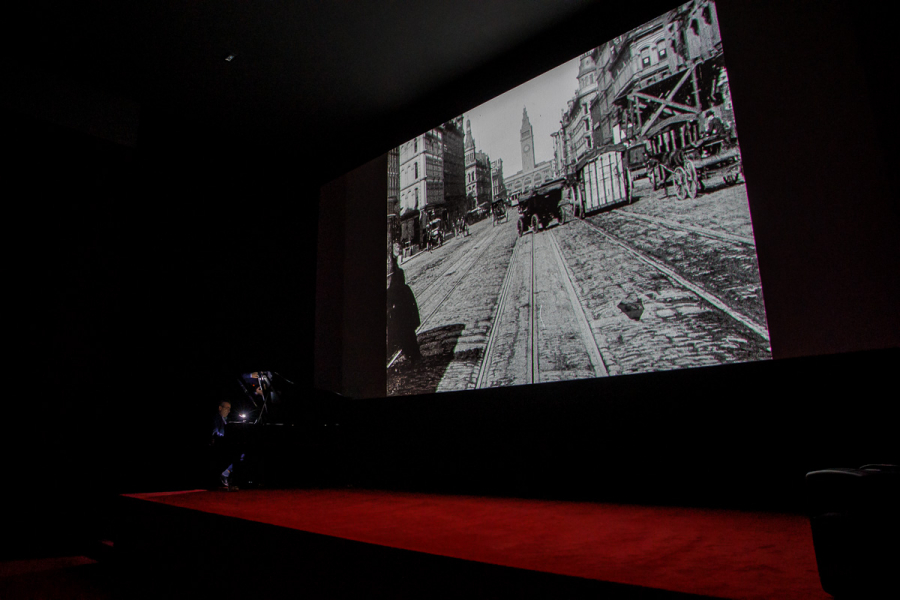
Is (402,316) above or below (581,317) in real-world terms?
above

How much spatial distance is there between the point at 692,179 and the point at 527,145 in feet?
3.65

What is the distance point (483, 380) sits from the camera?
323cm

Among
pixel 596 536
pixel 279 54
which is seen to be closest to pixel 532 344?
pixel 596 536

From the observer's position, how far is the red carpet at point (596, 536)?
0.98m

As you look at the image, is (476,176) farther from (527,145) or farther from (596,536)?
(596,536)

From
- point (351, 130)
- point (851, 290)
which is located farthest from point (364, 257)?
point (851, 290)

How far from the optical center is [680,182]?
2.59 metres

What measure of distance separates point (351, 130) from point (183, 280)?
6.44 feet

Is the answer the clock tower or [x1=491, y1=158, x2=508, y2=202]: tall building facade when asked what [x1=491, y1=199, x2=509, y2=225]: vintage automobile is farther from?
the clock tower

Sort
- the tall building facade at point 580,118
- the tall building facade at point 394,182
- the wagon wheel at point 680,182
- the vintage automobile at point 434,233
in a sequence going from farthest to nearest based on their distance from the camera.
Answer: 1. the tall building facade at point 394,182
2. the vintage automobile at point 434,233
3. the tall building facade at point 580,118
4. the wagon wheel at point 680,182

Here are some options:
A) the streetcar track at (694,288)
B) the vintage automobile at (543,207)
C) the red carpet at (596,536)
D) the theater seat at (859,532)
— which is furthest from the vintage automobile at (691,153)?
the theater seat at (859,532)

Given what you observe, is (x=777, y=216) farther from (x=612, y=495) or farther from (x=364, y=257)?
(x=364, y=257)

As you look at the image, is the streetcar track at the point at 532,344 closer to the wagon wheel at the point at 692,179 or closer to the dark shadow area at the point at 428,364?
the dark shadow area at the point at 428,364

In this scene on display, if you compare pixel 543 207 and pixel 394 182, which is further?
pixel 394 182
